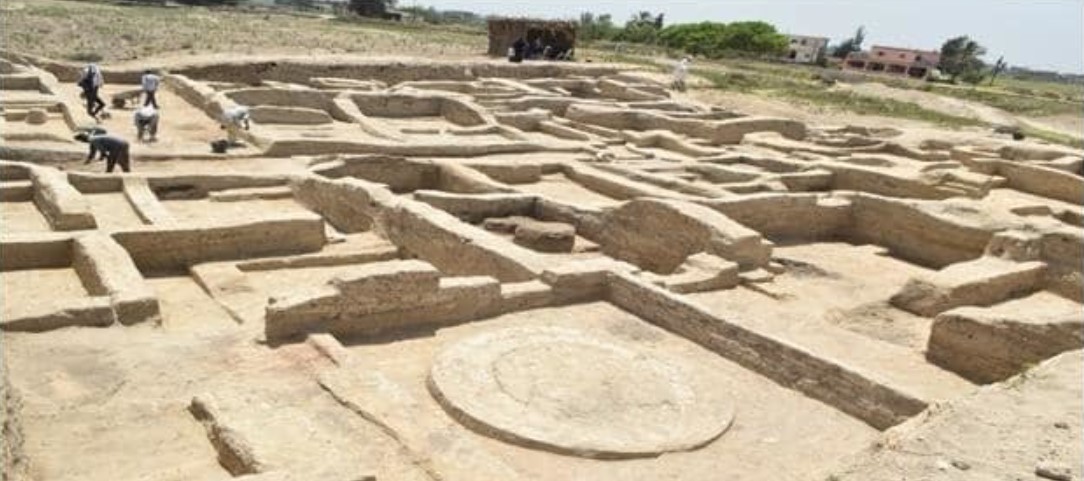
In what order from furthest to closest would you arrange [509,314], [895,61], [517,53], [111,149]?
[895,61]
[517,53]
[111,149]
[509,314]

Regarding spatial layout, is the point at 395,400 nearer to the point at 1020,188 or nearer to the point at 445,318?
the point at 445,318

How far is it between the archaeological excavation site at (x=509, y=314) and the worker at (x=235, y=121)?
0.45 metres

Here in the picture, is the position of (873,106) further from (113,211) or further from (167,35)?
(113,211)

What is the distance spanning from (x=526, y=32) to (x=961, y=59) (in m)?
52.3

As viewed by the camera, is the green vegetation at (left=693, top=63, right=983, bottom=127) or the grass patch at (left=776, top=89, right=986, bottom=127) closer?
the grass patch at (left=776, top=89, right=986, bottom=127)

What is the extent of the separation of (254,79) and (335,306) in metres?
19.1

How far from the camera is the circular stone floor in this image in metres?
7.19

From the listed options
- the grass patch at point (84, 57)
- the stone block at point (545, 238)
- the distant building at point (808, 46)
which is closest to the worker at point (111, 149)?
the stone block at point (545, 238)

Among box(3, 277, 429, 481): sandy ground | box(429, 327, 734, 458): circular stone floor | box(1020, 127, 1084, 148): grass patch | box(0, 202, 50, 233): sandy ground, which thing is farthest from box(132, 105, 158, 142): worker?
box(1020, 127, 1084, 148): grass patch

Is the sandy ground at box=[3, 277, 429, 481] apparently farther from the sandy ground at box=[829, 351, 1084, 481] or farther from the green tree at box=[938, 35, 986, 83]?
the green tree at box=[938, 35, 986, 83]

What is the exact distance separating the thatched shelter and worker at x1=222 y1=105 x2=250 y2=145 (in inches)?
827

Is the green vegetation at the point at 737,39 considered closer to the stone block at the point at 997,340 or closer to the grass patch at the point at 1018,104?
the grass patch at the point at 1018,104

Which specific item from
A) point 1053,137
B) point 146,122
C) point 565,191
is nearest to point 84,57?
point 146,122

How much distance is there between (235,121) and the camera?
18.5 metres
